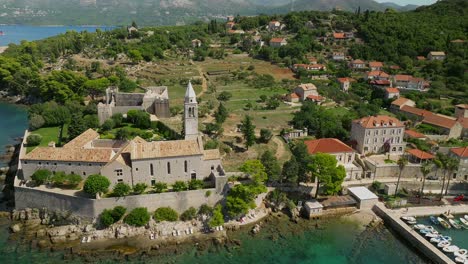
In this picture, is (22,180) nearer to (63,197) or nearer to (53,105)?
(63,197)

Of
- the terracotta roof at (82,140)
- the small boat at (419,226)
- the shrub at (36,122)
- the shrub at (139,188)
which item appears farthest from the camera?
the shrub at (36,122)

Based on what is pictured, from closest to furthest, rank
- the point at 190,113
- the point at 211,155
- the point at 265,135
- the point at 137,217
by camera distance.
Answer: the point at 137,217 < the point at 211,155 < the point at 190,113 < the point at 265,135

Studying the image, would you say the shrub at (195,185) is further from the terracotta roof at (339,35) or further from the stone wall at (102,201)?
the terracotta roof at (339,35)

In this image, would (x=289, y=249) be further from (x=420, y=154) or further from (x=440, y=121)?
(x=440, y=121)

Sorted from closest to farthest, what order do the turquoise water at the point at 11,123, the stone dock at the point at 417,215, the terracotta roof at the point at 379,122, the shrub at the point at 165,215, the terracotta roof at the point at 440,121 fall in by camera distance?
the stone dock at the point at 417,215 → the shrub at the point at 165,215 → the terracotta roof at the point at 379,122 → the terracotta roof at the point at 440,121 → the turquoise water at the point at 11,123

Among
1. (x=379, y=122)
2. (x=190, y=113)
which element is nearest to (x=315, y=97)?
(x=379, y=122)

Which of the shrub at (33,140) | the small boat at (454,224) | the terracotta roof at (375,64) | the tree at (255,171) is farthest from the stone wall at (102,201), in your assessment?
Answer: the terracotta roof at (375,64)

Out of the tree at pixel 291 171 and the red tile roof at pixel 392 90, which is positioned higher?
the red tile roof at pixel 392 90
